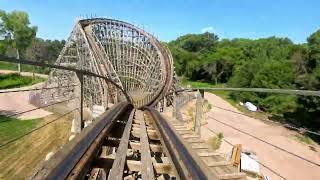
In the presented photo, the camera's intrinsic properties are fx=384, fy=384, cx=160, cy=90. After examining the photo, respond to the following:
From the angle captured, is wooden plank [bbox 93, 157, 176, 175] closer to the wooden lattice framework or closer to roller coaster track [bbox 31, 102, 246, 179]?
roller coaster track [bbox 31, 102, 246, 179]

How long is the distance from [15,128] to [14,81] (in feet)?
99.3

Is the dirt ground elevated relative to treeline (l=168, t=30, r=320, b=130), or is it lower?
lower

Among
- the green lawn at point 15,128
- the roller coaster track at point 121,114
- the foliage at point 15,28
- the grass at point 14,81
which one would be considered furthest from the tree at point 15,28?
the green lawn at point 15,128

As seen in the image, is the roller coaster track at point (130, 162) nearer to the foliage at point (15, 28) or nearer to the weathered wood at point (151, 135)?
the weathered wood at point (151, 135)

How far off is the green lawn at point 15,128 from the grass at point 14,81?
22.2 meters

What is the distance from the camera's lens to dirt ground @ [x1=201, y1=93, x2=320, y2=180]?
22.9 metres

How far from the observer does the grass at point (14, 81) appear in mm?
52131

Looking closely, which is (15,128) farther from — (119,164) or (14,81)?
(14,81)

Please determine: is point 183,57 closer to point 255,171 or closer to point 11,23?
point 11,23

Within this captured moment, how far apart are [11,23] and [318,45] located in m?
49.3

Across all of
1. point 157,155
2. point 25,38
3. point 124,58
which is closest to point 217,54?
point 25,38

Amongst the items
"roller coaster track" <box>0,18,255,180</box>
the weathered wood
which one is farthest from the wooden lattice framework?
the weathered wood

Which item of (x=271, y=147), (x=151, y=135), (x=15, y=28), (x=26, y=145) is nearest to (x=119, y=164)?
(x=151, y=135)

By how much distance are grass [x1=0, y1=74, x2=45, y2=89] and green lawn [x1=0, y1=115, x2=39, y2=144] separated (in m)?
22.2
